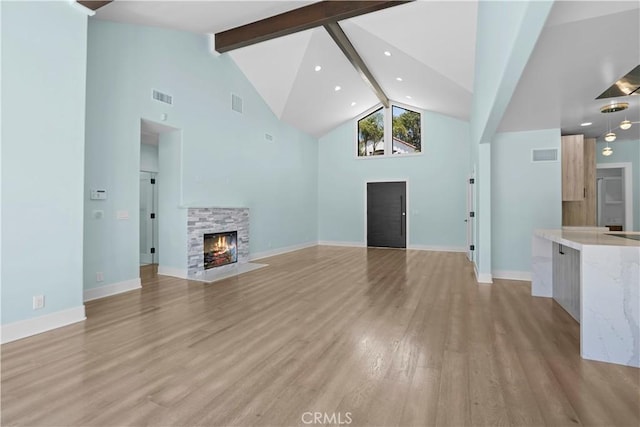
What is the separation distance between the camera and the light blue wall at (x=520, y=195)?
4750 mm

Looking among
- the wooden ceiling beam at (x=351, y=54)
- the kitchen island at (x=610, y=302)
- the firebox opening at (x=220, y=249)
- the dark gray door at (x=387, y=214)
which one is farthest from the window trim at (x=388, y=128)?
the kitchen island at (x=610, y=302)

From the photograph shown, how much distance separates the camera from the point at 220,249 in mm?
5746

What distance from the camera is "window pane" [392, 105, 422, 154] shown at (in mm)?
8586

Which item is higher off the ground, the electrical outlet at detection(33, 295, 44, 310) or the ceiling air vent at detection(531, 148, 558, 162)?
the ceiling air vent at detection(531, 148, 558, 162)

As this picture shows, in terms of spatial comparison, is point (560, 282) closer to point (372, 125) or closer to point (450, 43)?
Result: point (450, 43)

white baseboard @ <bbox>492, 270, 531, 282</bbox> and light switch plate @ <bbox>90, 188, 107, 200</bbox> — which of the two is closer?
light switch plate @ <bbox>90, 188, 107, 200</bbox>

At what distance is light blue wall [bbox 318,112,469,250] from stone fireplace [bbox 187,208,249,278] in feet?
12.4

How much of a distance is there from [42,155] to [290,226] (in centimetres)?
574

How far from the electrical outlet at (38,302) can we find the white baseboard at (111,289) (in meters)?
1.00

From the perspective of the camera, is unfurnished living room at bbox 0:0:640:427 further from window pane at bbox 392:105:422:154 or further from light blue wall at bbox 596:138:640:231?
window pane at bbox 392:105:422:154

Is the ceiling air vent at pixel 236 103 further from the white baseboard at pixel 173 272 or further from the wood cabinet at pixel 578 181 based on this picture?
the wood cabinet at pixel 578 181

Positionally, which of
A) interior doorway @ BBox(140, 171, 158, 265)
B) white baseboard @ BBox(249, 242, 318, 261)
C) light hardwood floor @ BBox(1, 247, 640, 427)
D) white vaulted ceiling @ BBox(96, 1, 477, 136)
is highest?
white vaulted ceiling @ BBox(96, 1, 477, 136)

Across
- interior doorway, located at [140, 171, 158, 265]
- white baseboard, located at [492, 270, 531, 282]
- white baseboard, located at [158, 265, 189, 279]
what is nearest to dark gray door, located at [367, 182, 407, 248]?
white baseboard, located at [492, 270, 531, 282]

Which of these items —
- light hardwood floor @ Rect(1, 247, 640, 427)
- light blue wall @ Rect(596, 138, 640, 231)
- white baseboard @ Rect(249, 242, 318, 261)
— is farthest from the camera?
white baseboard @ Rect(249, 242, 318, 261)
